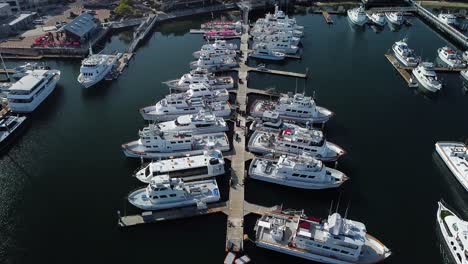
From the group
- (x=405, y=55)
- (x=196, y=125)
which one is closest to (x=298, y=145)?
(x=196, y=125)

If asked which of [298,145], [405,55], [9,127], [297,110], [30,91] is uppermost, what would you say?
[405,55]

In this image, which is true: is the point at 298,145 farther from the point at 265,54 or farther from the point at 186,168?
the point at 265,54

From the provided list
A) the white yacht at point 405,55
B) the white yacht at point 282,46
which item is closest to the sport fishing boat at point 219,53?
the white yacht at point 282,46

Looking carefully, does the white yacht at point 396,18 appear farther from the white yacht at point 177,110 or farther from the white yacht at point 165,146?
the white yacht at point 165,146

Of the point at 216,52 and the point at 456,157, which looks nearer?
the point at 456,157

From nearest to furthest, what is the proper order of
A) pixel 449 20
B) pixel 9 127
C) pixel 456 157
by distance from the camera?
1. pixel 456 157
2. pixel 9 127
3. pixel 449 20

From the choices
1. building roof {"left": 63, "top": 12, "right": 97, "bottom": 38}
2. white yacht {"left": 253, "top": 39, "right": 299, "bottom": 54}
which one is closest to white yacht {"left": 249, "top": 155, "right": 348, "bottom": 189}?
white yacht {"left": 253, "top": 39, "right": 299, "bottom": 54}

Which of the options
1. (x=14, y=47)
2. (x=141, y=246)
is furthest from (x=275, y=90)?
(x=14, y=47)
